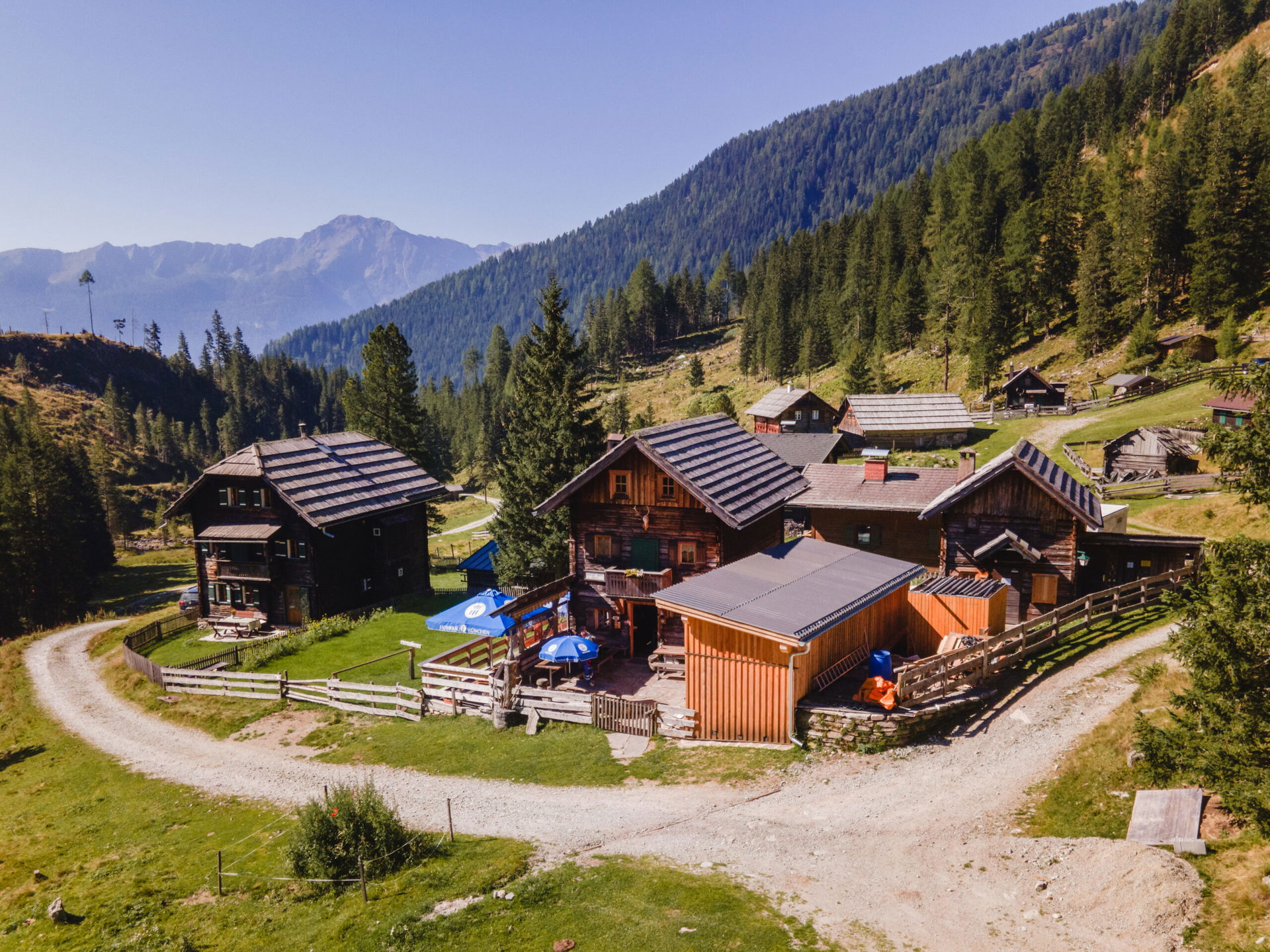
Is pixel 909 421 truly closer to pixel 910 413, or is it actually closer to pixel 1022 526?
pixel 910 413

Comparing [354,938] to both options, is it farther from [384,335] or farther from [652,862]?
[384,335]

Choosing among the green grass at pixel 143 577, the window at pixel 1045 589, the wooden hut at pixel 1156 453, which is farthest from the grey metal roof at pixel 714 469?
the green grass at pixel 143 577

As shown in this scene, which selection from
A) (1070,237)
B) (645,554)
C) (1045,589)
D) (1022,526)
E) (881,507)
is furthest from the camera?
(1070,237)

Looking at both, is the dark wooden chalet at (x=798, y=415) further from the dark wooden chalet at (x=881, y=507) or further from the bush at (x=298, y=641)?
the bush at (x=298, y=641)

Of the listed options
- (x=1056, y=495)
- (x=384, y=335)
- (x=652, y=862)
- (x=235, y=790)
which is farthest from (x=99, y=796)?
(x=384, y=335)

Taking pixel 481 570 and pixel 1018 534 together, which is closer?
pixel 1018 534

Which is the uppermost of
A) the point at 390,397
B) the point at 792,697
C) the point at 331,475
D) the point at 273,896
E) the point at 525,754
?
the point at 390,397

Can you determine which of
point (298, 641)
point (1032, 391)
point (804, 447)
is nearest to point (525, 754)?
point (298, 641)

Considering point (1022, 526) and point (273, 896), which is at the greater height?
point (1022, 526)

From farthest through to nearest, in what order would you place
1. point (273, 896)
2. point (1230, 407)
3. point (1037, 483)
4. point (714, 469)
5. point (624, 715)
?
point (1230, 407) → point (714, 469) → point (1037, 483) → point (624, 715) → point (273, 896)
